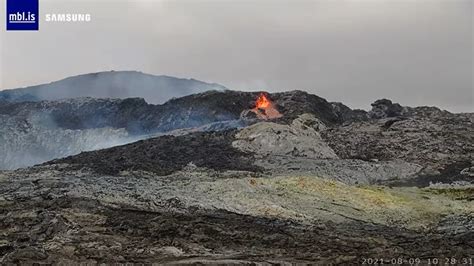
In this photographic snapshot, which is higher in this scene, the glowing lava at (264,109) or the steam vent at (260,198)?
the glowing lava at (264,109)

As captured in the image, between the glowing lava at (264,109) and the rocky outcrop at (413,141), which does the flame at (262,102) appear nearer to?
the glowing lava at (264,109)

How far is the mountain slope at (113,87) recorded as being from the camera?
291ft

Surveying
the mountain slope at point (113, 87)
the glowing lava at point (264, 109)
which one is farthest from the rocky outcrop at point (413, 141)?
the mountain slope at point (113, 87)

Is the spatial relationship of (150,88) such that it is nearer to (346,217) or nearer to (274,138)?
(274,138)

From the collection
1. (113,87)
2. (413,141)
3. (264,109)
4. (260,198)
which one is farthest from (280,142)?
(113,87)

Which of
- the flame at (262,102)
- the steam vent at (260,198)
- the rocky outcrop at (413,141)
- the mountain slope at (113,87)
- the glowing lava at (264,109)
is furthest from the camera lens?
the mountain slope at (113,87)

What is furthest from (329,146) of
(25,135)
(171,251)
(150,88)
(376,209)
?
(150,88)

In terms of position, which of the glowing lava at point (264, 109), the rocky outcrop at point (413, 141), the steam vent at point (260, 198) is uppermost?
the glowing lava at point (264, 109)

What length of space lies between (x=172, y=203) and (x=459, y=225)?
12.9m

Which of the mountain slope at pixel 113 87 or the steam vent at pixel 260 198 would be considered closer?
the steam vent at pixel 260 198

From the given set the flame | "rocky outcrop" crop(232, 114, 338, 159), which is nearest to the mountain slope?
the flame

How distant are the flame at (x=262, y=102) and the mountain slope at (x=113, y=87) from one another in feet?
108

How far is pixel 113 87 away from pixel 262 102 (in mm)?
39630

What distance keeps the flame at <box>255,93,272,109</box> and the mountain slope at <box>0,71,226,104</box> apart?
33040mm
